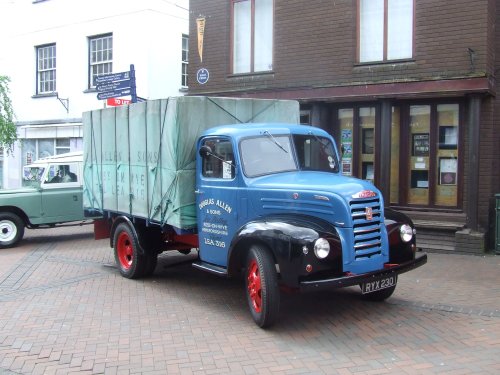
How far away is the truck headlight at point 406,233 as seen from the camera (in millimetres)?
6383

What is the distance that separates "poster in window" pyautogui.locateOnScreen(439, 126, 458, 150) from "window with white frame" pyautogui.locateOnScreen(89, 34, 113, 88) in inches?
459

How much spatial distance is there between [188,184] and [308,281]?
2.51 meters

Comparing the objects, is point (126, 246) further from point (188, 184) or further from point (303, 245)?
point (303, 245)

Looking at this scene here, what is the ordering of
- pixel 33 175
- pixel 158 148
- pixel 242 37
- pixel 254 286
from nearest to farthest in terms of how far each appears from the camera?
pixel 254 286
pixel 158 148
pixel 33 175
pixel 242 37

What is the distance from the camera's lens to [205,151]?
6984mm

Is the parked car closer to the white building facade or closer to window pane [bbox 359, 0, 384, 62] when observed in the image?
the white building facade

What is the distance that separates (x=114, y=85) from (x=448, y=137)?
24.7ft

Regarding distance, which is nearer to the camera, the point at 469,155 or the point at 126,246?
the point at 126,246

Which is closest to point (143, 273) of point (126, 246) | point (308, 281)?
point (126, 246)

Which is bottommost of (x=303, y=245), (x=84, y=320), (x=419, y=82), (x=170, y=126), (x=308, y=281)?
(x=84, y=320)

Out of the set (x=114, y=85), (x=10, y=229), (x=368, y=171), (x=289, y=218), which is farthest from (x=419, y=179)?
(x=10, y=229)

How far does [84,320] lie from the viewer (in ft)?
21.2

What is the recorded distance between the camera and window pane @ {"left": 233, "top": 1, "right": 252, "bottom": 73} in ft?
43.8

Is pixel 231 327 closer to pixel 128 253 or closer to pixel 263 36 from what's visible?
pixel 128 253
